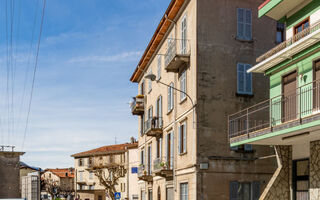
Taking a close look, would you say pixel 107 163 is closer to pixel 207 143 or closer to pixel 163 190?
pixel 163 190

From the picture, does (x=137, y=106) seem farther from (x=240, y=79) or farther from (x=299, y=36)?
(x=299, y=36)

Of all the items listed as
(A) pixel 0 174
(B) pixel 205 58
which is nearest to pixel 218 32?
(B) pixel 205 58

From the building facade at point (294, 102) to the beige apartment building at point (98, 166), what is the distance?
151 ft

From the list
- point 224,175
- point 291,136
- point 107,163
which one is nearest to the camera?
point 291,136

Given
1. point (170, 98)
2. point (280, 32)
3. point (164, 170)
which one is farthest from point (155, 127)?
point (280, 32)

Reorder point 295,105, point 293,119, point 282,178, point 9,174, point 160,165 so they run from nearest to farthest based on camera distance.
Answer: point 293,119 → point 295,105 → point 282,178 → point 160,165 → point 9,174

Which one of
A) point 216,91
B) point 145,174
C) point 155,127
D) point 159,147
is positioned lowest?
point 145,174

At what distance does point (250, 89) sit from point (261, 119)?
1.60m

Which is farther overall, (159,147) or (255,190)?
(159,147)

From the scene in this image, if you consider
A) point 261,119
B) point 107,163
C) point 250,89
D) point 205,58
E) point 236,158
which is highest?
point 205,58

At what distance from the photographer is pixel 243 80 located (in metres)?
23.7

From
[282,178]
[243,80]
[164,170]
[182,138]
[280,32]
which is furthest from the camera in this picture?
[164,170]

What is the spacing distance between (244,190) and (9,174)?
25.2 meters

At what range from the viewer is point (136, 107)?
38.3m
